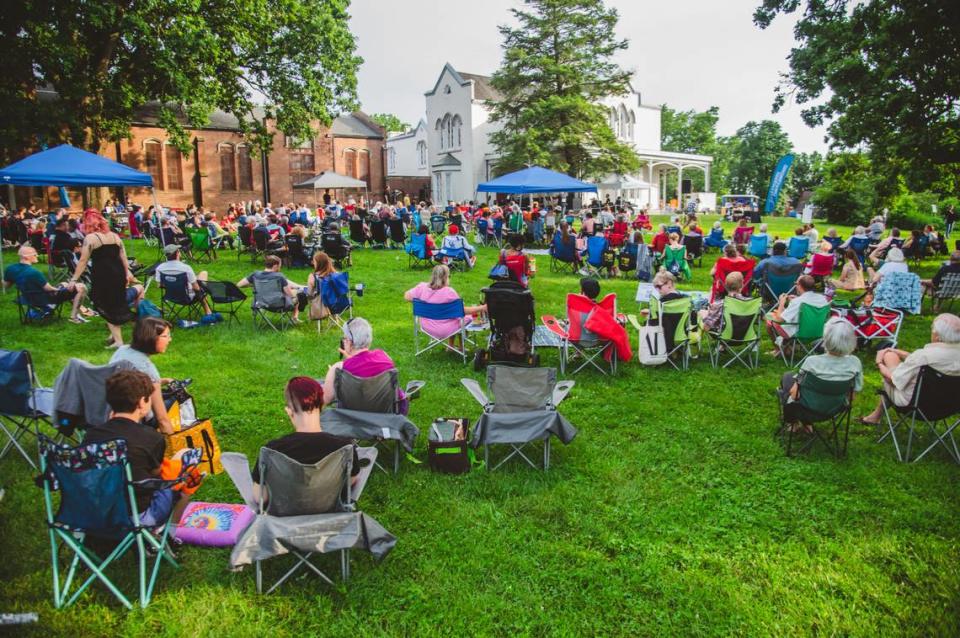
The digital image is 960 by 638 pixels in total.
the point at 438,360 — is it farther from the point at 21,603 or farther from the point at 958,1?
the point at 958,1

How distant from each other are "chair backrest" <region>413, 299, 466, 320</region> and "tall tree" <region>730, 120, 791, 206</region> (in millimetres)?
63499

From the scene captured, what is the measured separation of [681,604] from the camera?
3.45 meters

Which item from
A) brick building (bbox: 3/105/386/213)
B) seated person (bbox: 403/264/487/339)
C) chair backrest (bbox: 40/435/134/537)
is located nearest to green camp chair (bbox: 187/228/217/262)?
seated person (bbox: 403/264/487/339)

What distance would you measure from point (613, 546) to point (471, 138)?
38091 mm

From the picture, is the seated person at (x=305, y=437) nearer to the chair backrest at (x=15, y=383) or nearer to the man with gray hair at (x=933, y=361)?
the chair backrest at (x=15, y=383)

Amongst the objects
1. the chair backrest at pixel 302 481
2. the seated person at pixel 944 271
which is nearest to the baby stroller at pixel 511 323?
the chair backrest at pixel 302 481

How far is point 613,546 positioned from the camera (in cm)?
399

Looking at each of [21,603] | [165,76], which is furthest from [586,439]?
[165,76]

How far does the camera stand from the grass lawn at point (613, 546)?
3.32 meters

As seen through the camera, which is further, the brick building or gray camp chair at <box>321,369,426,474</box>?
the brick building

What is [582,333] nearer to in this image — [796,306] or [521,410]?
[521,410]

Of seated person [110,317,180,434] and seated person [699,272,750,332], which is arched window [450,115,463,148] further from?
seated person [110,317,180,434]

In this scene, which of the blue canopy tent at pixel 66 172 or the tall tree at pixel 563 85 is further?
the tall tree at pixel 563 85

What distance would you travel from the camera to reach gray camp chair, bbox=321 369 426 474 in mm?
4691
